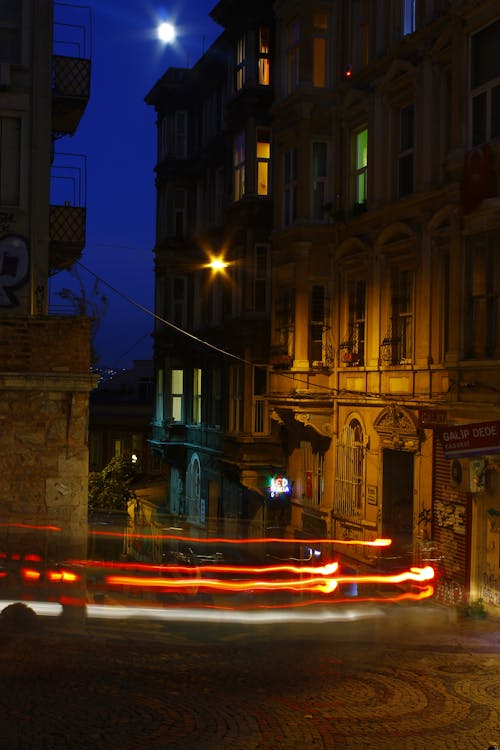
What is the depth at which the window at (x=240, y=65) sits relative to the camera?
2908cm

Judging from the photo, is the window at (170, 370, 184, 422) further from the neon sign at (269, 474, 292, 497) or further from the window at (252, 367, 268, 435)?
the neon sign at (269, 474, 292, 497)

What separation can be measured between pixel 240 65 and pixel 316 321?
426 inches

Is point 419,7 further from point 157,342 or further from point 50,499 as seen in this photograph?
point 157,342

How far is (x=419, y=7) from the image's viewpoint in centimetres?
1942

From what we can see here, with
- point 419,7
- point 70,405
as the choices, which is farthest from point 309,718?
point 419,7

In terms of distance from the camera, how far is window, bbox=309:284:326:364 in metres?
23.5

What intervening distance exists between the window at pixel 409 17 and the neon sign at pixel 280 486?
40.8 ft

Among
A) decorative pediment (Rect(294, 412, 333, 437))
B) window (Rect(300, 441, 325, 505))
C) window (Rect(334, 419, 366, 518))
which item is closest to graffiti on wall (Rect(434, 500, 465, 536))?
window (Rect(334, 419, 366, 518))

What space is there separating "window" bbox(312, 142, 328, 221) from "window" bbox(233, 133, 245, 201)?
5.87m

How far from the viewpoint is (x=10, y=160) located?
55.3ft

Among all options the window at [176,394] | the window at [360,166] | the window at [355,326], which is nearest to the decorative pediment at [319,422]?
the window at [355,326]

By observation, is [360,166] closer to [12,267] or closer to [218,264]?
[218,264]

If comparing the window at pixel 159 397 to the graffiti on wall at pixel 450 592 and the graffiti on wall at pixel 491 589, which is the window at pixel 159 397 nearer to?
the graffiti on wall at pixel 450 592

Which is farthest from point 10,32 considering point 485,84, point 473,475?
point 473,475
